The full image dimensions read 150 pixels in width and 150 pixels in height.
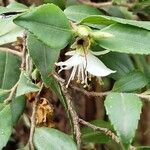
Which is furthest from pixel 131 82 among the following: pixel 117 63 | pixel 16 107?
pixel 16 107

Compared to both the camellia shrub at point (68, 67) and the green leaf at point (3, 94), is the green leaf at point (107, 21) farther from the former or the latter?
the green leaf at point (3, 94)

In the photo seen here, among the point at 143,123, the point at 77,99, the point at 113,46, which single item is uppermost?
the point at 113,46

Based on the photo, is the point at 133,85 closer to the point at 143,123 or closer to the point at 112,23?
the point at 112,23

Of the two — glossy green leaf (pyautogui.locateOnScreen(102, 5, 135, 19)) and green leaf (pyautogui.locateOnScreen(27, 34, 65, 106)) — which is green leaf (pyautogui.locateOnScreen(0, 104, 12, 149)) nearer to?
green leaf (pyautogui.locateOnScreen(27, 34, 65, 106))

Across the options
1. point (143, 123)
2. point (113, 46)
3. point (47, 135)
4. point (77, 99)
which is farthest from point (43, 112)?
point (143, 123)

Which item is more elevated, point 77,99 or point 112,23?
point 112,23

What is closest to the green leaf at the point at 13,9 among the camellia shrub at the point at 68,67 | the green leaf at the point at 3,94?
the camellia shrub at the point at 68,67

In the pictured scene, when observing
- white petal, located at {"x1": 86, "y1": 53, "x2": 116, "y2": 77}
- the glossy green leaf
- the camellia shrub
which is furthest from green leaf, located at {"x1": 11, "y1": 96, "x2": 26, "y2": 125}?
the glossy green leaf

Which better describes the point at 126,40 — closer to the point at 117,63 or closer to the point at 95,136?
the point at 117,63
